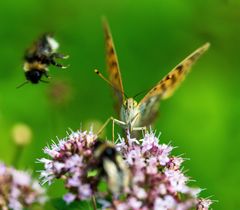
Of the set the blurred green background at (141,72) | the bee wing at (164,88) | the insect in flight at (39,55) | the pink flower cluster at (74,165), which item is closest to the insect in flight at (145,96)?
the bee wing at (164,88)

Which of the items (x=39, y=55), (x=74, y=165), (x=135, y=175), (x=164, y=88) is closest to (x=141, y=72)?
(x=164, y=88)

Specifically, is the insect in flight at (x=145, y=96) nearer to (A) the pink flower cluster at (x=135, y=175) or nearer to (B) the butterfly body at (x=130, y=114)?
(B) the butterfly body at (x=130, y=114)

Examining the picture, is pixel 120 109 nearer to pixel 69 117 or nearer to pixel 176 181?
pixel 176 181

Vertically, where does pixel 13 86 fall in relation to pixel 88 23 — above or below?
below

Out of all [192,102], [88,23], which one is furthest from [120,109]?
[88,23]

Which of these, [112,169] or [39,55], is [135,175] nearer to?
[112,169]

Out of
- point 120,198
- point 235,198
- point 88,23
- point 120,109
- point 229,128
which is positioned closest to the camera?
point 120,198
